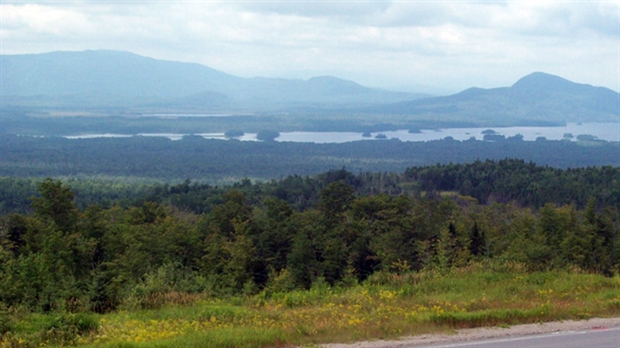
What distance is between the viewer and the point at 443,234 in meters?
24.0

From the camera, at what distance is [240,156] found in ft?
411

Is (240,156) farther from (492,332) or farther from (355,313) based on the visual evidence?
(492,332)

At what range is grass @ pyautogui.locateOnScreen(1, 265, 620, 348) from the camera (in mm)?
10836

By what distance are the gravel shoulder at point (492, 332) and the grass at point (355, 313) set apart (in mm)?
238

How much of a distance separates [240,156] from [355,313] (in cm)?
11331

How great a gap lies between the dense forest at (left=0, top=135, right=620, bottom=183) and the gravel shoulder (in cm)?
7945

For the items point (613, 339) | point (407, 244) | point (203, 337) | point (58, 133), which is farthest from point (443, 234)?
point (58, 133)

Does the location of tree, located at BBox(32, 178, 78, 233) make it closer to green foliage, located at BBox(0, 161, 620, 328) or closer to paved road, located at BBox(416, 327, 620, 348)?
green foliage, located at BBox(0, 161, 620, 328)

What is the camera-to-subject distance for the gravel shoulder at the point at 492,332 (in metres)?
10.6

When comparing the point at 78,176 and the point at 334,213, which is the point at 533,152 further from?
the point at 334,213

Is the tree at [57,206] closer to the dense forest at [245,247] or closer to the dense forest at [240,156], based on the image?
the dense forest at [245,247]

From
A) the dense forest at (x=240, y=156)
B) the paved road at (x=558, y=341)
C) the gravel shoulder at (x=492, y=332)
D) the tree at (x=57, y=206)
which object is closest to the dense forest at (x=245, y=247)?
the tree at (x=57, y=206)

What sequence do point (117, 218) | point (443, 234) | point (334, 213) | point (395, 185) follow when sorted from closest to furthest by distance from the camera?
1. point (443, 234)
2. point (334, 213)
3. point (117, 218)
4. point (395, 185)

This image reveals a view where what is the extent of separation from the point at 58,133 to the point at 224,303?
158 m
